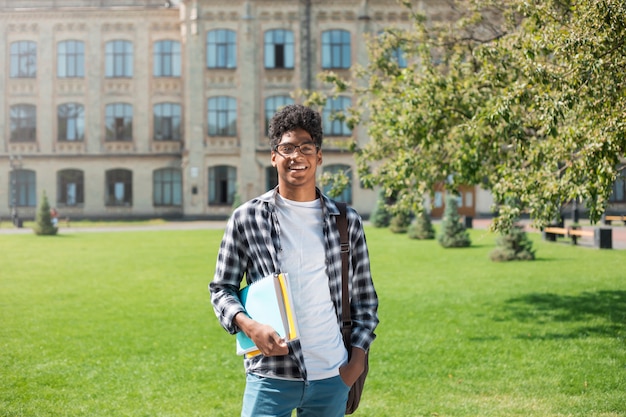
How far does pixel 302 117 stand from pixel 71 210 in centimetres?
4236

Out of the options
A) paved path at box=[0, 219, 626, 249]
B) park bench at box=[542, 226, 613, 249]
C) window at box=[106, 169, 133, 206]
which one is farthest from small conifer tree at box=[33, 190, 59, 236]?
park bench at box=[542, 226, 613, 249]

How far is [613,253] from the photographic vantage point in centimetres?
1952

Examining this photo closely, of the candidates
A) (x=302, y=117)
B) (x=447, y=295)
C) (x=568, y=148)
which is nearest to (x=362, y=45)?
(x=447, y=295)

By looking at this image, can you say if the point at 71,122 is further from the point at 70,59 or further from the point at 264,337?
the point at 264,337

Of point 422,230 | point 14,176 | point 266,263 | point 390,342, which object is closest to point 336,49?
point 422,230

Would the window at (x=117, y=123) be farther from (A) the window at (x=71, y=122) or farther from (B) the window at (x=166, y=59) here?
(B) the window at (x=166, y=59)

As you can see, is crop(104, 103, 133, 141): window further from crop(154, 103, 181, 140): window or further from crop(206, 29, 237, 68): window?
crop(206, 29, 237, 68): window

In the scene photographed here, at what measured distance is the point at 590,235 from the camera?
21.7 m

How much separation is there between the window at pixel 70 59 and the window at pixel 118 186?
635 cm

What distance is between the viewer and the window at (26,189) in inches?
1698

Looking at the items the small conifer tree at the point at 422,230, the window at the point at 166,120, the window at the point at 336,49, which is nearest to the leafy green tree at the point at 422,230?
the small conifer tree at the point at 422,230

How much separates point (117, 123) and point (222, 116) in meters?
6.97

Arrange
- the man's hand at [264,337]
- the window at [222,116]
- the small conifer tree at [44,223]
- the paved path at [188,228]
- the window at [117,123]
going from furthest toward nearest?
the window at [117,123] → the window at [222,116] → the small conifer tree at [44,223] → the paved path at [188,228] → the man's hand at [264,337]

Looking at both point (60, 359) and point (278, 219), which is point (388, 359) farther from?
point (278, 219)
